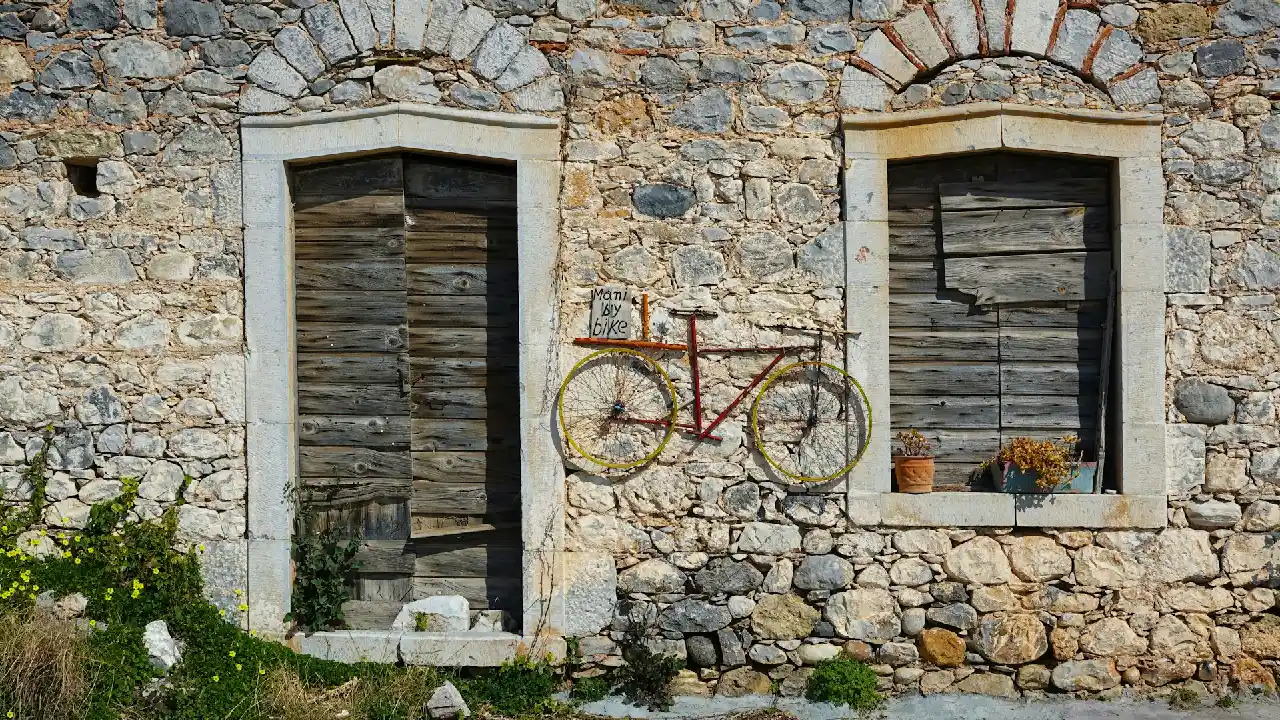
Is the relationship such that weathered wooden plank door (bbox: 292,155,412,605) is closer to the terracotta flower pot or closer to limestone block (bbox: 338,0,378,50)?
limestone block (bbox: 338,0,378,50)

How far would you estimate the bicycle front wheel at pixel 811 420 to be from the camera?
4.86m

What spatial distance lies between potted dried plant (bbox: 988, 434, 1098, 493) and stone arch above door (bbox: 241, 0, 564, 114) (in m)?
2.93

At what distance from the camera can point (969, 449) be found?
5.04m

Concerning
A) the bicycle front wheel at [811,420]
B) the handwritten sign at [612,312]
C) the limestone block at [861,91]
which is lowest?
the bicycle front wheel at [811,420]

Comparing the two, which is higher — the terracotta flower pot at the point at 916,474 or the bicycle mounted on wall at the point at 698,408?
the bicycle mounted on wall at the point at 698,408

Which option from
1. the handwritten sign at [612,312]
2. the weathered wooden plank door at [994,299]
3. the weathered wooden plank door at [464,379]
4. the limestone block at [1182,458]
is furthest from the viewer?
the weathered wooden plank door at [464,379]

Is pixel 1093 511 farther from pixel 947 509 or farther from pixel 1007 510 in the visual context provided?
pixel 947 509

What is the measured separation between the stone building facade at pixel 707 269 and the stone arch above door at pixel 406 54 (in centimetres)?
2

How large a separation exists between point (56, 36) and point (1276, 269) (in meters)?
6.40

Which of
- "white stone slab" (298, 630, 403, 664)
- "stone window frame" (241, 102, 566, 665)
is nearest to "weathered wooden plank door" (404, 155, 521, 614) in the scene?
"stone window frame" (241, 102, 566, 665)

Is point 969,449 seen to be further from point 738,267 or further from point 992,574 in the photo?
point 738,267

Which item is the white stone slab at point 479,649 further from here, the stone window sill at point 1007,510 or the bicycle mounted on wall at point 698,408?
the stone window sill at point 1007,510

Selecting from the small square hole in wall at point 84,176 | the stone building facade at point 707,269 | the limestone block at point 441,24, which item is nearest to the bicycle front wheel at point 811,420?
the stone building facade at point 707,269

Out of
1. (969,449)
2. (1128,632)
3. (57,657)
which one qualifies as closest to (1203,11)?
(969,449)
